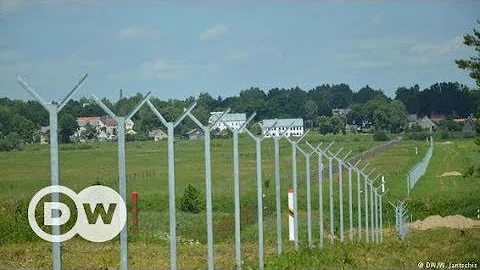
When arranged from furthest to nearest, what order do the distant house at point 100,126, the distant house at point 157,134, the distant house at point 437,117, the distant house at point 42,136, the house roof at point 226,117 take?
the distant house at point 437,117 < the distant house at point 157,134 < the house roof at point 226,117 < the distant house at point 100,126 < the distant house at point 42,136

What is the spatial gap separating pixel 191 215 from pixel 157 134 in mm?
14938

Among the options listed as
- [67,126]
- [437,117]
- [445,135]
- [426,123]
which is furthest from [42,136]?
[437,117]

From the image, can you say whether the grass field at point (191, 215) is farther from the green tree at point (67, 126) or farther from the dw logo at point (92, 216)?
the green tree at point (67, 126)

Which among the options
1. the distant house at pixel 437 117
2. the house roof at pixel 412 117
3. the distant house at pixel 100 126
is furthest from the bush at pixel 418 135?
the distant house at pixel 100 126

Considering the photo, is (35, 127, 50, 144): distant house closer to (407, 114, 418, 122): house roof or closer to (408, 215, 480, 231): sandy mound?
(408, 215, 480, 231): sandy mound

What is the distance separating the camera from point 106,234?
47.9ft

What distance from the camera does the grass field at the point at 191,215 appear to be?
12.5 meters

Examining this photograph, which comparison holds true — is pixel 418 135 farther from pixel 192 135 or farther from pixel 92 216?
pixel 192 135

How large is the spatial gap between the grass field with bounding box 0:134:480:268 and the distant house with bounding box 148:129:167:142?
0.43 metres

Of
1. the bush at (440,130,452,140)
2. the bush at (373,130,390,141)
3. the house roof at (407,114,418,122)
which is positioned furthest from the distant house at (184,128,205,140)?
the bush at (440,130,452,140)

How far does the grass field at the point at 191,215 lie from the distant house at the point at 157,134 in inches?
17.1

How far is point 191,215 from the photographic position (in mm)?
26406

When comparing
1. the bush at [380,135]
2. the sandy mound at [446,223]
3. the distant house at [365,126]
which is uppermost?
the distant house at [365,126]

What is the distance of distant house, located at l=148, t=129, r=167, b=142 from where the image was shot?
36.3 feet
